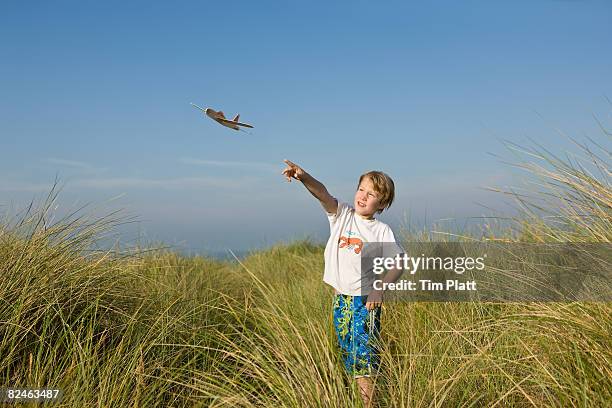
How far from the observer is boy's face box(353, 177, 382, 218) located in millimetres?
3439

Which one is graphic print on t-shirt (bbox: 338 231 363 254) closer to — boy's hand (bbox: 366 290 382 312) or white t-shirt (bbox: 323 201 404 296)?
white t-shirt (bbox: 323 201 404 296)

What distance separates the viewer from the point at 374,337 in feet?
10.6

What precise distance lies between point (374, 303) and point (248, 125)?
1.27 m

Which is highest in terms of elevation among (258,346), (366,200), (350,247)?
(366,200)

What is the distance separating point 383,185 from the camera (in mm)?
3422

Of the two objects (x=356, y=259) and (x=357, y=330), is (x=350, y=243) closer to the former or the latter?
(x=356, y=259)

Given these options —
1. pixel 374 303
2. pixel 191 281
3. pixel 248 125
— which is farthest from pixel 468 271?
pixel 191 281

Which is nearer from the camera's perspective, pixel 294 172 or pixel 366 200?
pixel 294 172

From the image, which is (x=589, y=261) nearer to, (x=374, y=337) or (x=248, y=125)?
(x=374, y=337)

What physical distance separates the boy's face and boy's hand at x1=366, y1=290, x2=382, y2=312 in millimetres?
464

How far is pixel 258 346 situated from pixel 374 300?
78 centimetres

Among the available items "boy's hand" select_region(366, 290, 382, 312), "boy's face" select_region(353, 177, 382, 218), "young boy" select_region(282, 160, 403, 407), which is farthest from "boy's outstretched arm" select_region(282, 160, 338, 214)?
"boy's hand" select_region(366, 290, 382, 312)

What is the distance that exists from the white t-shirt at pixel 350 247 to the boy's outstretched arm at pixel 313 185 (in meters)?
0.06

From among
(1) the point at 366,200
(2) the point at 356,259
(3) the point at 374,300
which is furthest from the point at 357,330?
(1) the point at 366,200
